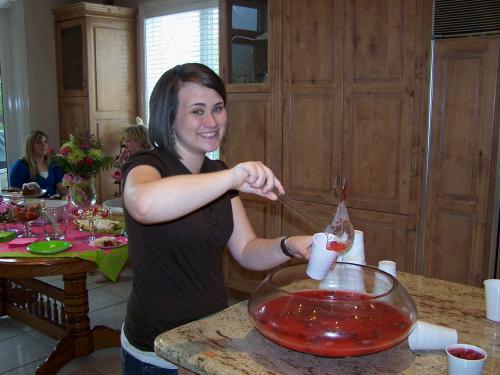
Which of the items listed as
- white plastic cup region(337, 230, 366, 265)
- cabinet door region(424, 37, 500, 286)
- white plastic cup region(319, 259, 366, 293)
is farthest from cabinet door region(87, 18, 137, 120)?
white plastic cup region(319, 259, 366, 293)

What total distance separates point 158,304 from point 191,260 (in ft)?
0.47

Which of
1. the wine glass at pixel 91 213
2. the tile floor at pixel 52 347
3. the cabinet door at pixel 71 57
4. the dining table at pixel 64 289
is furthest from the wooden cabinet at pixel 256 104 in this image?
the cabinet door at pixel 71 57

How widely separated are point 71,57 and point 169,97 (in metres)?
3.88

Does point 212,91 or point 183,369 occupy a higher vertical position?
point 212,91

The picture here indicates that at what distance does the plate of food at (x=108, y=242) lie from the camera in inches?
96.9

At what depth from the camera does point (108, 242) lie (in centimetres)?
249

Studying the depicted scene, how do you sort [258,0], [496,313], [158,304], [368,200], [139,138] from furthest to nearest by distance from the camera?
1. [139,138]
2. [258,0]
3. [368,200]
4. [158,304]
5. [496,313]

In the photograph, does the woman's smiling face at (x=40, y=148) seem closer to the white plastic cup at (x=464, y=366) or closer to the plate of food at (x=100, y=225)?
the plate of food at (x=100, y=225)

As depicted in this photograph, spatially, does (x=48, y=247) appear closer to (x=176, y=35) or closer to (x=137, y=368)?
(x=137, y=368)

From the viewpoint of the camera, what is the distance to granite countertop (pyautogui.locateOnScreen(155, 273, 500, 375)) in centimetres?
103

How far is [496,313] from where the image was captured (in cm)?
127

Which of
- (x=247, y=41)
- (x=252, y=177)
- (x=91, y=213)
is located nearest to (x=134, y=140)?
(x=247, y=41)

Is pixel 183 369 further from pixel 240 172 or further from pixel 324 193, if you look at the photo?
pixel 324 193

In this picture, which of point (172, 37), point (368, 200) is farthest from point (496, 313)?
point (172, 37)
